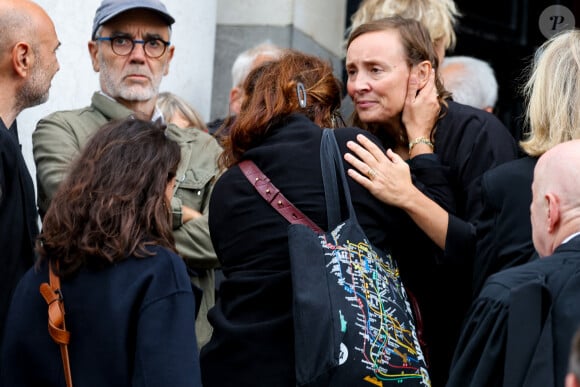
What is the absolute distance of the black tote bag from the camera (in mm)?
3352

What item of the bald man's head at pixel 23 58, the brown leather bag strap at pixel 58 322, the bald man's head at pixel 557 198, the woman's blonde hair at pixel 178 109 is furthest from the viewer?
the woman's blonde hair at pixel 178 109

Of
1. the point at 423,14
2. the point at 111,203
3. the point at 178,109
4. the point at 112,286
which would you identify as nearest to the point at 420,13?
the point at 423,14

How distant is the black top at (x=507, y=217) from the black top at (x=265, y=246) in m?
0.32

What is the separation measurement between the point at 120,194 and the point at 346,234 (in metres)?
0.71

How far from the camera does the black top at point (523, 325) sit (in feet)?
9.70

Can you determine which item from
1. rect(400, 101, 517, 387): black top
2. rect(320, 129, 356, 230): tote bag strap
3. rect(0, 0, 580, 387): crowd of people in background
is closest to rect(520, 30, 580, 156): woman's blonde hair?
rect(0, 0, 580, 387): crowd of people in background

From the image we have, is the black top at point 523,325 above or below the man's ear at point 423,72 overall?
below

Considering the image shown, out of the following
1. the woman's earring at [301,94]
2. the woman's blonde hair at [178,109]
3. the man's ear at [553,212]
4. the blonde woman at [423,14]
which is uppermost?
the blonde woman at [423,14]

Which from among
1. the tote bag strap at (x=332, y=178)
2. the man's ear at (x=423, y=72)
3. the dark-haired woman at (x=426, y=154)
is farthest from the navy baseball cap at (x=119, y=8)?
the tote bag strap at (x=332, y=178)

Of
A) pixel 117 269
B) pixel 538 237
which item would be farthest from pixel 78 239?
pixel 538 237

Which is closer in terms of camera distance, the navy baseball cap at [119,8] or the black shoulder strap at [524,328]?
the black shoulder strap at [524,328]

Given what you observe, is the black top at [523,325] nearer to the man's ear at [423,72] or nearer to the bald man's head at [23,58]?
the man's ear at [423,72]

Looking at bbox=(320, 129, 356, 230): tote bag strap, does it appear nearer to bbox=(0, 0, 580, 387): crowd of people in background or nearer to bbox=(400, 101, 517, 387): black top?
bbox=(0, 0, 580, 387): crowd of people in background

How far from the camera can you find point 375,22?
4.36m
